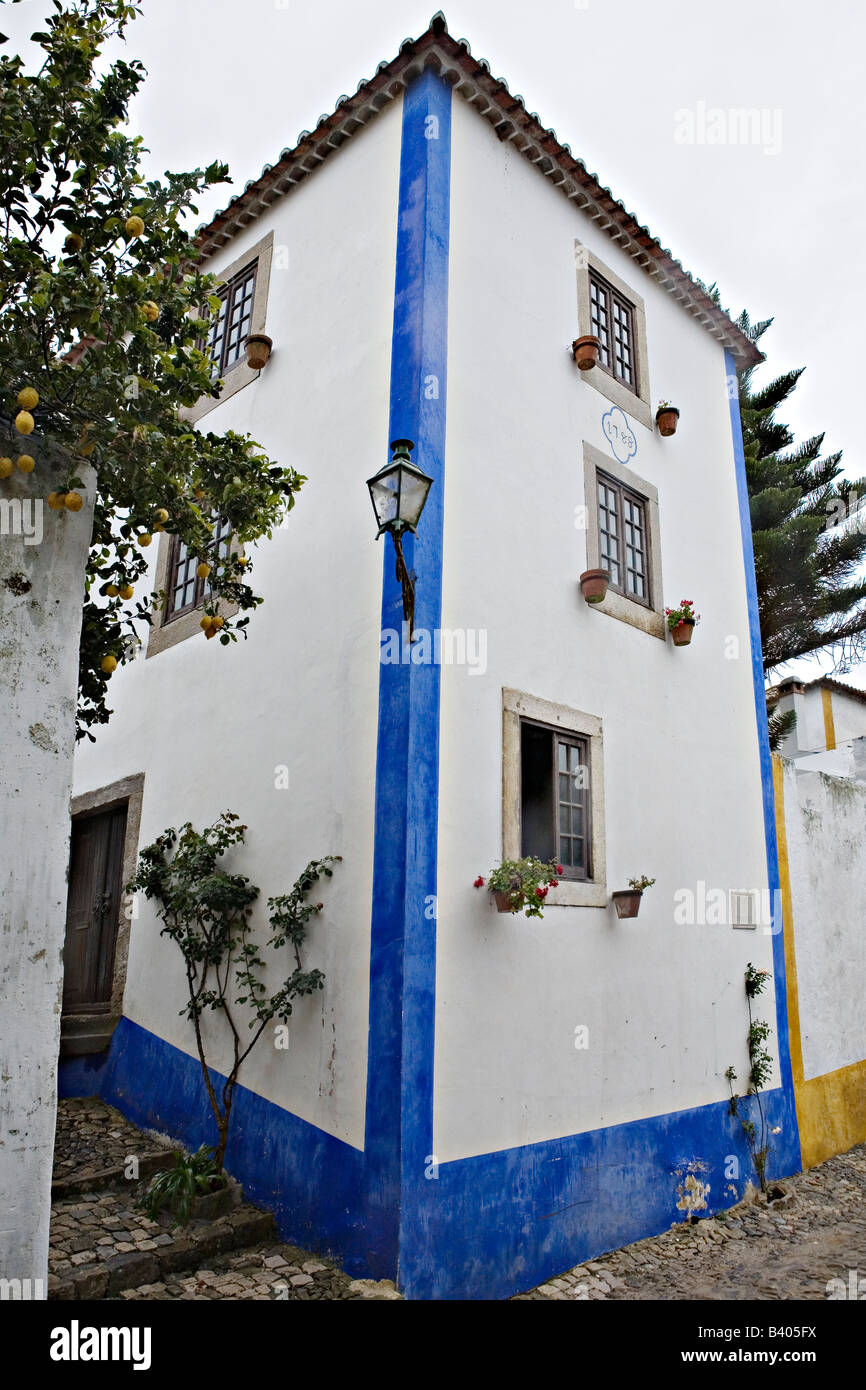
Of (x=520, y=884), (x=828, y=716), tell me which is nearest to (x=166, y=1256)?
(x=520, y=884)

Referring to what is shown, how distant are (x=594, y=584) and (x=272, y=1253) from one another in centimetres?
462

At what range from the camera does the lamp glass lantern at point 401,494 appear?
15.6ft

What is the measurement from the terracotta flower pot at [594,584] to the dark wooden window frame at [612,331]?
2.04 meters

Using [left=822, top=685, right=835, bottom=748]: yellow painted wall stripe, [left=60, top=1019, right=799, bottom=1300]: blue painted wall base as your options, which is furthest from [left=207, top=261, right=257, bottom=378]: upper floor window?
[left=822, top=685, right=835, bottom=748]: yellow painted wall stripe

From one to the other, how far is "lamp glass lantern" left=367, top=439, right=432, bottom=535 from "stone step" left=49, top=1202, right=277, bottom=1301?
12.8 feet

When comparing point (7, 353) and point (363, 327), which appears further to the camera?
point (363, 327)

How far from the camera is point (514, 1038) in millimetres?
5426

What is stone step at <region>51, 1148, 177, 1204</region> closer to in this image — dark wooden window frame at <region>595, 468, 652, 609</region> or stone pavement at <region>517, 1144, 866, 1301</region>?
stone pavement at <region>517, 1144, 866, 1301</region>

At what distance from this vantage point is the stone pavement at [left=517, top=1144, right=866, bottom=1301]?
541 centimetres

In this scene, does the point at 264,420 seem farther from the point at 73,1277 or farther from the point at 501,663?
the point at 73,1277

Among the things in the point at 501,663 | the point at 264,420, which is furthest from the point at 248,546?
the point at 501,663

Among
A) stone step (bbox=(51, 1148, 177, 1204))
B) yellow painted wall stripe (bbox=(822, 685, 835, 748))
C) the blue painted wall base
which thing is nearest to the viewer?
the blue painted wall base

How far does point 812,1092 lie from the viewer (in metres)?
8.59
